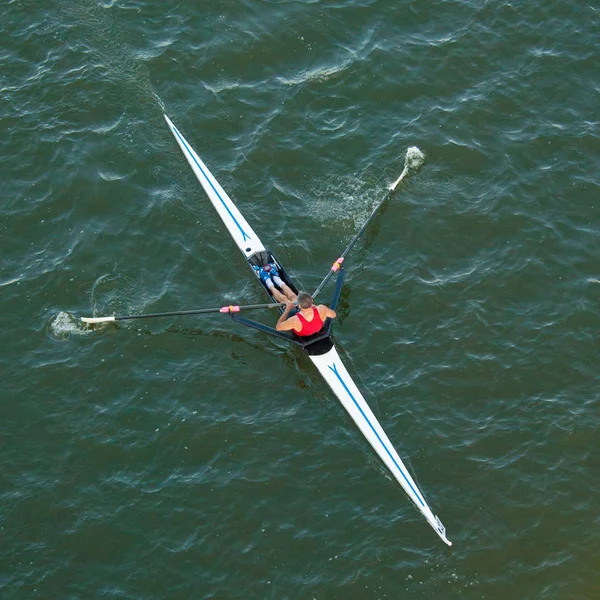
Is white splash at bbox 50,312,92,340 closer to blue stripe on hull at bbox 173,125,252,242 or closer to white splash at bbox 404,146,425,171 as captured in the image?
blue stripe on hull at bbox 173,125,252,242

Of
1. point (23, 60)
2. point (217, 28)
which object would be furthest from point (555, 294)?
point (23, 60)

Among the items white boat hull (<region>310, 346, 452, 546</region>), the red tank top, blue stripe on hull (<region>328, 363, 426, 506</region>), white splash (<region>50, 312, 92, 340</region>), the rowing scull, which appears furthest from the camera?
white splash (<region>50, 312, 92, 340</region>)

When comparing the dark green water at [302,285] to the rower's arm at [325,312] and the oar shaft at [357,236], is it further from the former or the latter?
the rower's arm at [325,312]

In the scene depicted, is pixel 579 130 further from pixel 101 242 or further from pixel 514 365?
pixel 101 242

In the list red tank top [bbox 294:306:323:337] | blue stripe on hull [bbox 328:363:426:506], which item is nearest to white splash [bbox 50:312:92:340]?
red tank top [bbox 294:306:323:337]

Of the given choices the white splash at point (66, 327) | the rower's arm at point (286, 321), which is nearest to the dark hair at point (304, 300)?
the rower's arm at point (286, 321)

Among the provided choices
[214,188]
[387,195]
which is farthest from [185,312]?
[387,195]

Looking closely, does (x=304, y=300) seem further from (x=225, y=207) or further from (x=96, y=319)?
(x=96, y=319)
